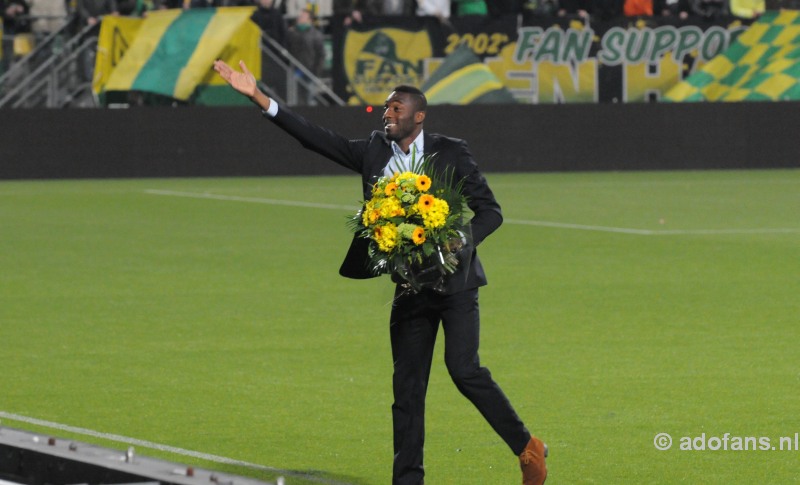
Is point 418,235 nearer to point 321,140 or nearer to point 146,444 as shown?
point 321,140

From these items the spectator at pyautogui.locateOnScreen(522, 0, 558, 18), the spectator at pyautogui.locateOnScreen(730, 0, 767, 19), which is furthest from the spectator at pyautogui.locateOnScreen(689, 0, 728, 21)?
the spectator at pyautogui.locateOnScreen(522, 0, 558, 18)

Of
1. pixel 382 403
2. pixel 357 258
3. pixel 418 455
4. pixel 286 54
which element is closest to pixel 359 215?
pixel 357 258

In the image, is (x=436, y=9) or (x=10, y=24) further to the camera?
(x=436, y=9)

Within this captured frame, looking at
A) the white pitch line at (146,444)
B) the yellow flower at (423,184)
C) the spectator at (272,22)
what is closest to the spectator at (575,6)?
the spectator at (272,22)

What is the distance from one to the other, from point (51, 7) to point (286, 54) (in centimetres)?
445

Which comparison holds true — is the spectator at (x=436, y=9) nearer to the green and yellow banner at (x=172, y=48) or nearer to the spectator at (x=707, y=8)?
the green and yellow banner at (x=172, y=48)

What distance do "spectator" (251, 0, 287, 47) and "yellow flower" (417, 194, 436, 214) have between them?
22.9 metres

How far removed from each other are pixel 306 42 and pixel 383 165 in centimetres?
2254

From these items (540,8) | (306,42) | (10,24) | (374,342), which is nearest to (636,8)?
(540,8)

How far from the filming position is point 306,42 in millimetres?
29594

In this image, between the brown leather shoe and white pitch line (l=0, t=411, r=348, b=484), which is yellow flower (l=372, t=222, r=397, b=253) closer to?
the brown leather shoe

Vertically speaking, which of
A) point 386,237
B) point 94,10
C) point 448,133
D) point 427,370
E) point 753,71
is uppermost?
point 94,10

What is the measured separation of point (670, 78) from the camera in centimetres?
3152

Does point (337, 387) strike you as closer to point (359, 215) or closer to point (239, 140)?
point (359, 215)
